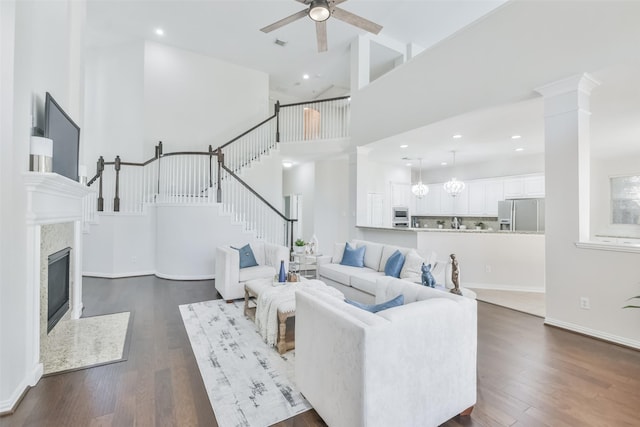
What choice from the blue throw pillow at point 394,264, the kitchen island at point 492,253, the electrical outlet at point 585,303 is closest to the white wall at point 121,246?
the blue throw pillow at point 394,264

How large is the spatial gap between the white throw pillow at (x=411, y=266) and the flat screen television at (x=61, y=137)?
394 centimetres

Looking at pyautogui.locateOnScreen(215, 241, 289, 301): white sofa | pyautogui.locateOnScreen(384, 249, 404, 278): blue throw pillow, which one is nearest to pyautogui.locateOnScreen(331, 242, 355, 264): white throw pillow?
pyautogui.locateOnScreen(215, 241, 289, 301): white sofa

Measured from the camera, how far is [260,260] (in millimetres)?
5070

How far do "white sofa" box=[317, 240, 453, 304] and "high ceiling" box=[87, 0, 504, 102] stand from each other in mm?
4625

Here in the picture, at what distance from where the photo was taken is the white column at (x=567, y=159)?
329 centimetres

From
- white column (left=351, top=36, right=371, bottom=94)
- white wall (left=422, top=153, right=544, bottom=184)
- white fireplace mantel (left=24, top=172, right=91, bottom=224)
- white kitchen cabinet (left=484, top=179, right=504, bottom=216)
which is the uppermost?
white column (left=351, top=36, right=371, bottom=94)

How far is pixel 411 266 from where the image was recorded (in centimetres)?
385

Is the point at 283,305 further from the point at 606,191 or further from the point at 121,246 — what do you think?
the point at 606,191

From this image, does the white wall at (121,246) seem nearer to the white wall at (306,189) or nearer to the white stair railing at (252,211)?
the white stair railing at (252,211)

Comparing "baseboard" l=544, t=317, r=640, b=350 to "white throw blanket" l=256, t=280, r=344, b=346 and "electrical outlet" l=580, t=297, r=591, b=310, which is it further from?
"white throw blanket" l=256, t=280, r=344, b=346

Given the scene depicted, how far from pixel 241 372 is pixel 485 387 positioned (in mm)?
1956

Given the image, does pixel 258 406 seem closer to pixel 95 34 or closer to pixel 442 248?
pixel 442 248

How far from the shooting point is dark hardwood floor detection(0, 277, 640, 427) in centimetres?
191

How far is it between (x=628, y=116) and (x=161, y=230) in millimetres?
8167
